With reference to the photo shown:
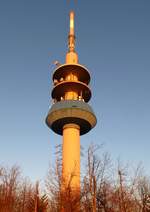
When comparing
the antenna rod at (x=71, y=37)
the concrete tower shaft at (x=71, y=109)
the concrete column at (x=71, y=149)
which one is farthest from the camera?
the antenna rod at (x=71, y=37)

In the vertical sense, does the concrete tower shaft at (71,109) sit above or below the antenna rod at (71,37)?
below

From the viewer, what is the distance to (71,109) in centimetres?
4803

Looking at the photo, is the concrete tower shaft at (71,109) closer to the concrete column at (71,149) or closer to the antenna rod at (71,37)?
the concrete column at (71,149)

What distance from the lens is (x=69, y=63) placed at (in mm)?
53094

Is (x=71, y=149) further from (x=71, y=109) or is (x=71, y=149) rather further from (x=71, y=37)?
(x=71, y=37)

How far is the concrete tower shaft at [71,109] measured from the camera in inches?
1838

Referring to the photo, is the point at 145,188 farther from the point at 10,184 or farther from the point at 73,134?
the point at 10,184

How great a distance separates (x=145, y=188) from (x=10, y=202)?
65.4 feet

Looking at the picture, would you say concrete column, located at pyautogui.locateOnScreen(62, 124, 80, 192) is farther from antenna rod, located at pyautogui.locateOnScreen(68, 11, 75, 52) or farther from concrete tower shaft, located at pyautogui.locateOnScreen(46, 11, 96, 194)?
antenna rod, located at pyautogui.locateOnScreen(68, 11, 75, 52)

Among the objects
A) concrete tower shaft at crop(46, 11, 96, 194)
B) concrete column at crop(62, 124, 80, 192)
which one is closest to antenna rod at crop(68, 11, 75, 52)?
concrete tower shaft at crop(46, 11, 96, 194)

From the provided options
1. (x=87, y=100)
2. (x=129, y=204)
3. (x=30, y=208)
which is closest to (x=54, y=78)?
(x=87, y=100)

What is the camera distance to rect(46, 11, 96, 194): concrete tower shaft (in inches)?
1838

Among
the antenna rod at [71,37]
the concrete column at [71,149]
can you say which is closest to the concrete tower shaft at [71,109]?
the concrete column at [71,149]

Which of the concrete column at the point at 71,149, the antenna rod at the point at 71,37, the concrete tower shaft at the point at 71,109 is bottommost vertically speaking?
the concrete column at the point at 71,149
